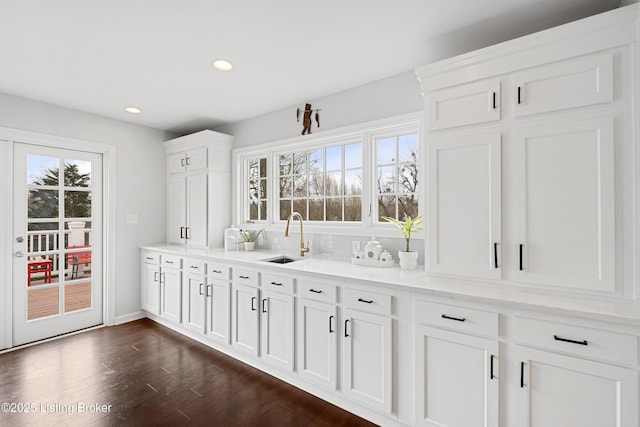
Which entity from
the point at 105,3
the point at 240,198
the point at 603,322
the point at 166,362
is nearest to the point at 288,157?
the point at 240,198

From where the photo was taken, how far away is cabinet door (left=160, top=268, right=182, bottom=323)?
339 cm

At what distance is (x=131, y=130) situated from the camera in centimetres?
389

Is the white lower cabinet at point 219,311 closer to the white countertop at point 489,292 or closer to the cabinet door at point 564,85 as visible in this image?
the white countertop at point 489,292

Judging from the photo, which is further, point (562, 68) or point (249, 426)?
point (249, 426)

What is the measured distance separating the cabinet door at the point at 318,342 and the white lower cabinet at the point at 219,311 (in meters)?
0.88

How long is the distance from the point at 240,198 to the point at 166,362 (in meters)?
1.95

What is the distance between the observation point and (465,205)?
1.89 metres

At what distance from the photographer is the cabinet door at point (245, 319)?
8.66ft

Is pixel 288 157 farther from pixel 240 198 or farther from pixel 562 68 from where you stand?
pixel 562 68

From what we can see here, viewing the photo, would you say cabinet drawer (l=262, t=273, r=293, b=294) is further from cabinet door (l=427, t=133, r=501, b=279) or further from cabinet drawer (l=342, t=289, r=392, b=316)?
cabinet door (l=427, t=133, r=501, b=279)

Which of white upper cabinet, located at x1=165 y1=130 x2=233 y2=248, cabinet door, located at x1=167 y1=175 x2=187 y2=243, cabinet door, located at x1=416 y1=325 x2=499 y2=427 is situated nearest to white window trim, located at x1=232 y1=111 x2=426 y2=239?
white upper cabinet, located at x1=165 y1=130 x2=233 y2=248

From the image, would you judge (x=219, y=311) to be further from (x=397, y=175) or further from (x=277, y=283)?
(x=397, y=175)

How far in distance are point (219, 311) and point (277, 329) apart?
0.79 meters

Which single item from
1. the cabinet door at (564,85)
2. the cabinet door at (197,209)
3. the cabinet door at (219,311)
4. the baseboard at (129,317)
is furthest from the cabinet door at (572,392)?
the baseboard at (129,317)
